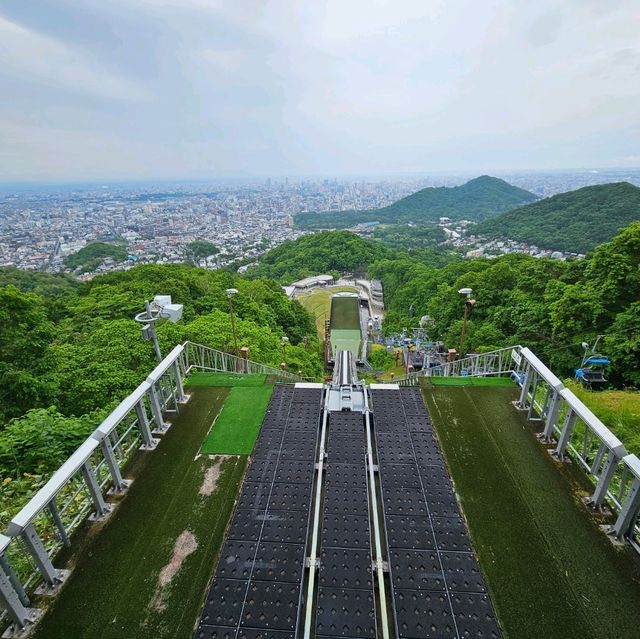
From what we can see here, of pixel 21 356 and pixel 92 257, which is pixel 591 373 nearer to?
pixel 21 356

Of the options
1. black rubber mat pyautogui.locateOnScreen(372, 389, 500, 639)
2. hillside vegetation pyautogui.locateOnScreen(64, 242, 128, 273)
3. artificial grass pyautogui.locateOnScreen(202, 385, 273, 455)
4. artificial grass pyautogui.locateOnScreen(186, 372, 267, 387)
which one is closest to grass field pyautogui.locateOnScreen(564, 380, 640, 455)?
black rubber mat pyautogui.locateOnScreen(372, 389, 500, 639)

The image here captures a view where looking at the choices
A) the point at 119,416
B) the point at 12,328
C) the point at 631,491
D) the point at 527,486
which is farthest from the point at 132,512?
the point at 12,328

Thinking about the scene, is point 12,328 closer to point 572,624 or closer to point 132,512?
point 132,512

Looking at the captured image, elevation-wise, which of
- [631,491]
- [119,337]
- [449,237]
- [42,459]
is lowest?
[449,237]

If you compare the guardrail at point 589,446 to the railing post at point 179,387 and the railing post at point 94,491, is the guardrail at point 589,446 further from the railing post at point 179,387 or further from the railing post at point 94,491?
the railing post at point 179,387

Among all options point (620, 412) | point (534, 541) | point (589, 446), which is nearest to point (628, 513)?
point (534, 541)

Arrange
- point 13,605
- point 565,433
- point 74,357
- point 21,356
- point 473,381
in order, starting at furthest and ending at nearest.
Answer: point 74,357 < point 21,356 < point 473,381 < point 565,433 < point 13,605
